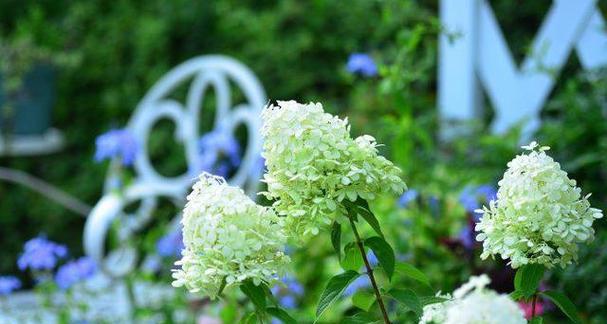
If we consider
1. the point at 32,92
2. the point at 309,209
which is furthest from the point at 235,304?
the point at 32,92

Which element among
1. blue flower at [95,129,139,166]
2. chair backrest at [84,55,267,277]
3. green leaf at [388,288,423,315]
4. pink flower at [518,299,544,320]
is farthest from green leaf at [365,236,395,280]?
blue flower at [95,129,139,166]

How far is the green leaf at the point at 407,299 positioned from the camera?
1.06 metres

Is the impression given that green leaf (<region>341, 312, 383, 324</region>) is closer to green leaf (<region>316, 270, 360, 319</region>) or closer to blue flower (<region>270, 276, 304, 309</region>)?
green leaf (<region>316, 270, 360, 319</region>)

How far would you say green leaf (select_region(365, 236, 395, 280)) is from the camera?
1080mm

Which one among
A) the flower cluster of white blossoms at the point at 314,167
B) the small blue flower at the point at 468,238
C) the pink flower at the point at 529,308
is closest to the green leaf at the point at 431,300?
the flower cluster of white blossoms at the point at 314,167

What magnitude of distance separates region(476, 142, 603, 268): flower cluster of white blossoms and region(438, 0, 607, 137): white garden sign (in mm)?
1641

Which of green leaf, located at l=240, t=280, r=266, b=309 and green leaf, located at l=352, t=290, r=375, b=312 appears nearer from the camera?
green leaf, located at l=240, t=280, r=266, b=309

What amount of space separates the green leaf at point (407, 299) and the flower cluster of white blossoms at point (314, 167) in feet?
0.36

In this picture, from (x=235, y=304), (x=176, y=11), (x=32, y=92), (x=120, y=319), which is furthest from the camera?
(x=176, y=11)

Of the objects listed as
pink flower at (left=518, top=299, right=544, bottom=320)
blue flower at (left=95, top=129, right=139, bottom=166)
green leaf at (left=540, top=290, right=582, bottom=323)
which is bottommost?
green leaf at (left=540, top=290, right=582, bottom=323)

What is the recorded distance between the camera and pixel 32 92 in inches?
144

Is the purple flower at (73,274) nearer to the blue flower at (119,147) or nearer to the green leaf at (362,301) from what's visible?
the blue flower at (119,147)

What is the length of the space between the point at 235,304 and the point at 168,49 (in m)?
2.13

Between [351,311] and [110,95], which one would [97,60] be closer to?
[110,95]
